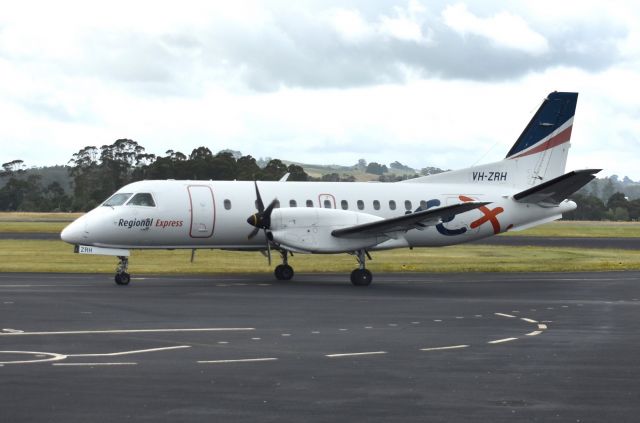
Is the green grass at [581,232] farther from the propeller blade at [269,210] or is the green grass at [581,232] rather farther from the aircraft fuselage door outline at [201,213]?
the propeller blade at [269,210]

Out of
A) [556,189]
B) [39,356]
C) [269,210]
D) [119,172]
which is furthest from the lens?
[119,172]

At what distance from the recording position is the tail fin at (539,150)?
123 feet

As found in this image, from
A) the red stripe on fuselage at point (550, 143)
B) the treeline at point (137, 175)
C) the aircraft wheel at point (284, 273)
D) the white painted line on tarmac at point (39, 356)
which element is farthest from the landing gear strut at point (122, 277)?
the treeline at point (137, 175)

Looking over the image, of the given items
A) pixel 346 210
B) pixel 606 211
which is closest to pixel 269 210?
pixel 346 210

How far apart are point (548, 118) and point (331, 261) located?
1287cm

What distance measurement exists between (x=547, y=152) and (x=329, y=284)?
11713 millimetres

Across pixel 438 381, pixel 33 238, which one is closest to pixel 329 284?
pixel 438 381

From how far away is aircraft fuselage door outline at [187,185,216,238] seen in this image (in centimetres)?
3192

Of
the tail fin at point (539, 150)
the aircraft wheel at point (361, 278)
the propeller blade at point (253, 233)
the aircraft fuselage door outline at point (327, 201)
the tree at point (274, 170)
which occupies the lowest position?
the aircraft wheel at point (361, 278)

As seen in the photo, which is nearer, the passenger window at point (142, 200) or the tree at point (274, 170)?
the passenger window at point (142, 200)

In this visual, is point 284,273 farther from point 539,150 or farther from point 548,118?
point 548,118

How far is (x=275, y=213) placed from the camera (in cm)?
3100

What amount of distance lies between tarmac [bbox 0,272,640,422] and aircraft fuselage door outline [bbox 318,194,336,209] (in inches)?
279

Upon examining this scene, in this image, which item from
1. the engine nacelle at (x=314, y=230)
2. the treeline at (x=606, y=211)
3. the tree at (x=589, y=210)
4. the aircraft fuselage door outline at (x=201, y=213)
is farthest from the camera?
the tree at (x=589, y=210)
